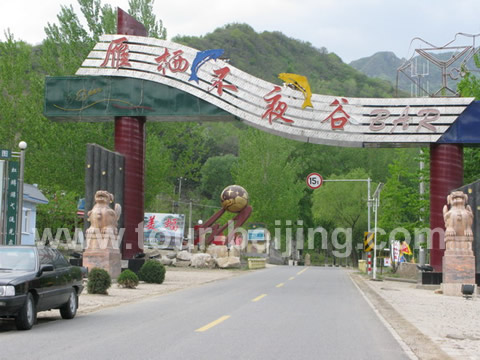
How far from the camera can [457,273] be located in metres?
25.6

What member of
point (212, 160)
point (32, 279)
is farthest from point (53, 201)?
point (212, 160)

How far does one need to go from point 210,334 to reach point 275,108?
59.1 feet

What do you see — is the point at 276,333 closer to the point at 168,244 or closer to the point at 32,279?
the point at 32,279

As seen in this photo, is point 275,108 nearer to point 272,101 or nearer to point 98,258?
point 272,101

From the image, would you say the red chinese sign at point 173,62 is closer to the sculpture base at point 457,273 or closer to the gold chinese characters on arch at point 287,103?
the gold chinese characters on arch at point 287,103

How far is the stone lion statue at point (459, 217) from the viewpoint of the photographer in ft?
83.5

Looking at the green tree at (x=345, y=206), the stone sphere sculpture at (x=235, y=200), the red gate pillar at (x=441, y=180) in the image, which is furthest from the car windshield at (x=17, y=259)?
the green tree at (x=345, y=206)

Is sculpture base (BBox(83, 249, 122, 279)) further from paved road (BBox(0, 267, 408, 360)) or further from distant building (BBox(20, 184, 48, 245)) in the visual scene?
distant building (BBox(20, 184, 48, 245))

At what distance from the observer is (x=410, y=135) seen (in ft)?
92.1

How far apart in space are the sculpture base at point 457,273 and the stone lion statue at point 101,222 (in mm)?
13201

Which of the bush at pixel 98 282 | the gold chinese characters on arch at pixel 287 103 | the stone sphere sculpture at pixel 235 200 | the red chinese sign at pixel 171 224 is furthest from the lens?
the red chinese sign at pixel 171 224

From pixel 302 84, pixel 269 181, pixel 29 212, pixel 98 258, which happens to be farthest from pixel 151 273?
pixel 269 181

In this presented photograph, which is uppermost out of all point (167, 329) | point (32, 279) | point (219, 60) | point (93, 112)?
point (219, 60)

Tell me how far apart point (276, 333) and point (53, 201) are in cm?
4408
